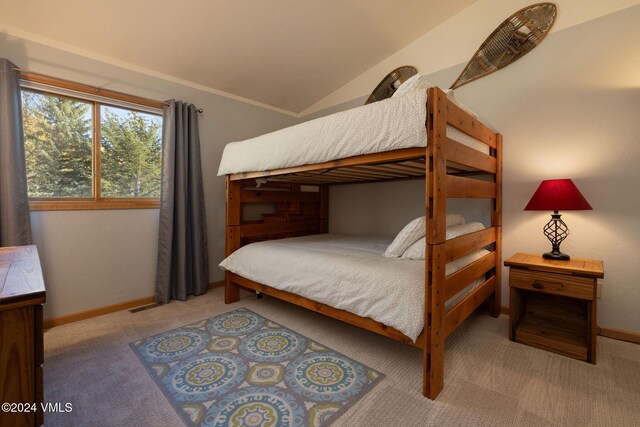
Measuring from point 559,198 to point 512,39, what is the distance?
4.48ft

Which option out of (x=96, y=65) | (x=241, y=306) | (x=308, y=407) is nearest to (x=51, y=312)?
(x=241, y=306)

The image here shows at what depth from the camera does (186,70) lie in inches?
104

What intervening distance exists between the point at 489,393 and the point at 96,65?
11.5ft

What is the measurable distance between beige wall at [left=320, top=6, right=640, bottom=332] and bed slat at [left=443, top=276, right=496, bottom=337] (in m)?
0.36

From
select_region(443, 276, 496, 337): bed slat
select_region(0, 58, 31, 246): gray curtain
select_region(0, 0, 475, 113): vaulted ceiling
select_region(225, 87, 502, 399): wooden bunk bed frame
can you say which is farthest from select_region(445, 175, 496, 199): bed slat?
select_region(0, 58, 31, 246): gray curtain

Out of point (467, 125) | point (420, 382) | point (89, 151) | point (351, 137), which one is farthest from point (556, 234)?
point (89, 151)

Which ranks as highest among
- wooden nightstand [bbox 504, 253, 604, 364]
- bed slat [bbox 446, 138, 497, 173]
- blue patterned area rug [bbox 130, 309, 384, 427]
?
bed slat [bbox 446, 138, 497, 173]

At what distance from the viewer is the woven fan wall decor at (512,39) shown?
2.11m

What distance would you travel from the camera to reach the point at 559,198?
1794 millimetres

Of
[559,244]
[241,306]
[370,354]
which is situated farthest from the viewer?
[241,306]

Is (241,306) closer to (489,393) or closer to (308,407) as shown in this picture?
(308,407)

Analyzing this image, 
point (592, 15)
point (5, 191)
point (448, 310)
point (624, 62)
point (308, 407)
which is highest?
point (592, 15)

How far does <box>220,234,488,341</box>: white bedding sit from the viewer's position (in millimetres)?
1453

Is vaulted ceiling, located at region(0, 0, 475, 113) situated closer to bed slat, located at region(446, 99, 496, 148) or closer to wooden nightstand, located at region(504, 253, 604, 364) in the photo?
bed slat, located at region(446, 99, 496, 148)
